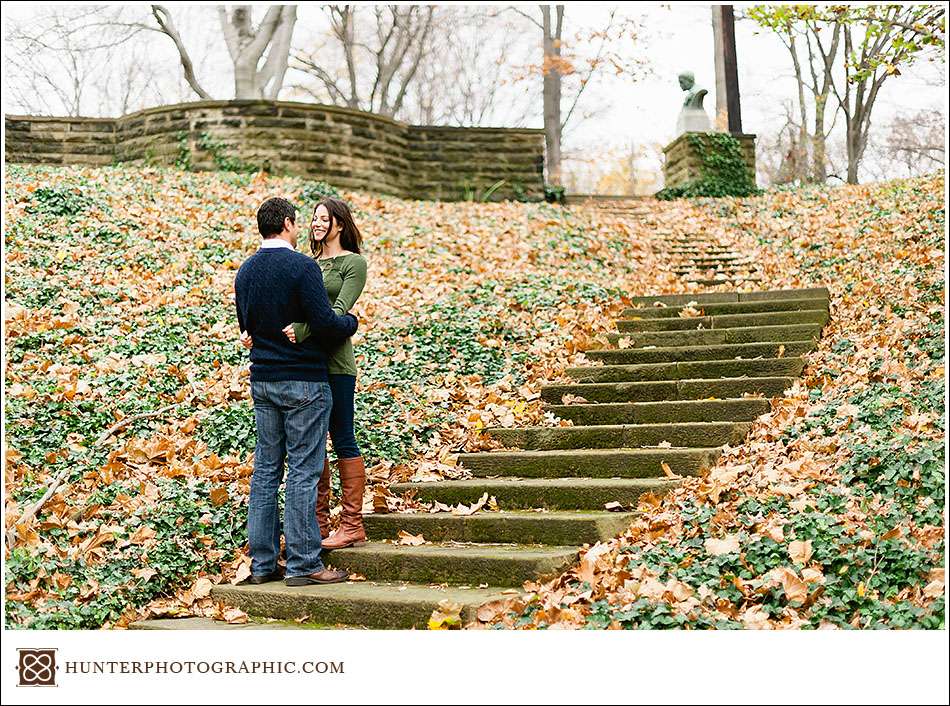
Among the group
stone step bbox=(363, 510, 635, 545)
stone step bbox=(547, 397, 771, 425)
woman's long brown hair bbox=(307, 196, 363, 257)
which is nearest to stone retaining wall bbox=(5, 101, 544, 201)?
stone step bbox=(547, 397, 771, 425)

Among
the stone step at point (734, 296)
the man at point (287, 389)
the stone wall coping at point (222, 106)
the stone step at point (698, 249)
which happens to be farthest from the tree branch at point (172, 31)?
the man at point (287, 389)

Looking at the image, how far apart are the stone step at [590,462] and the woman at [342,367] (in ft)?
3.75

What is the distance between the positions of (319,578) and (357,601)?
0.42 metres

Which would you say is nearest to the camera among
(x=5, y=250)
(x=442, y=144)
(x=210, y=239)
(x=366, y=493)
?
(x=366, y=493)

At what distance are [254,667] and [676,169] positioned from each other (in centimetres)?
1519

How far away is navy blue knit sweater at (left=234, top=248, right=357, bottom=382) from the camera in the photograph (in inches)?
177

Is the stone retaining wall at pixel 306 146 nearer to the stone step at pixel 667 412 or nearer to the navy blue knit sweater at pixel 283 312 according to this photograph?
the stone step at pixel 667 412

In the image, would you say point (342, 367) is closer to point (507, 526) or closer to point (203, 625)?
point (507, 526)

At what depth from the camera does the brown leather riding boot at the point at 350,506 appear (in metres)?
4.94

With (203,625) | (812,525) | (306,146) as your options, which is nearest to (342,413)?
(203,625)

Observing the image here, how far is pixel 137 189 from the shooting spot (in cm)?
1216

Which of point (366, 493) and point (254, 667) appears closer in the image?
point (254, 667)

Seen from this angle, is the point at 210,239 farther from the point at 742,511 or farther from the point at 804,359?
the point at 742,511

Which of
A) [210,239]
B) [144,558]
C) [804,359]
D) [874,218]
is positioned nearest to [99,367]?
[144,558]
